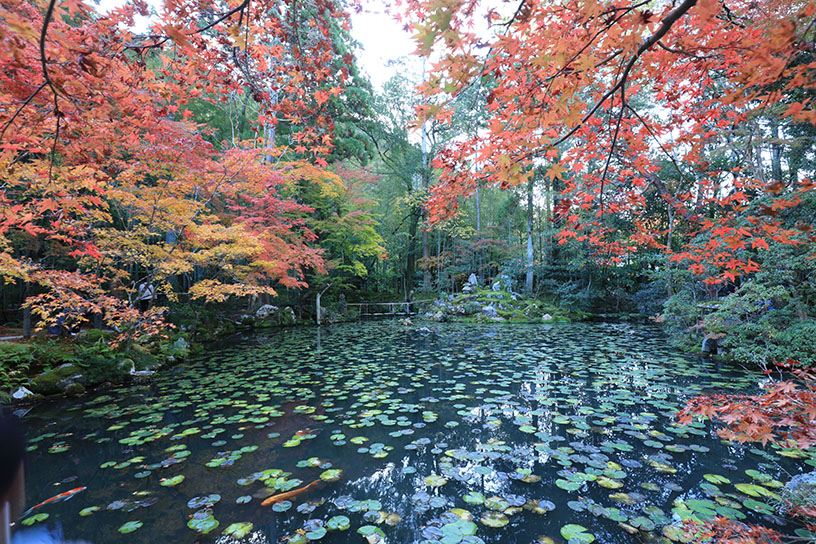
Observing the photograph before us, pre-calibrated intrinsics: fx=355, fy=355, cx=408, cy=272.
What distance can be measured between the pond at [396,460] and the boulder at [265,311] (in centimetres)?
619

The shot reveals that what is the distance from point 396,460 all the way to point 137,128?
3.82 metres

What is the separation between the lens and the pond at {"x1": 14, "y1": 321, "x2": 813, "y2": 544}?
7.34 ft

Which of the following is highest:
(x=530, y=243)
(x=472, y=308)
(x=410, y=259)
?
(x=530, y=243)

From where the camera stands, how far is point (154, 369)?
5.92 meters

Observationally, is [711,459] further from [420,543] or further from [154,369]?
[154,369]

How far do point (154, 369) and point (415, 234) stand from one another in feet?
49.2

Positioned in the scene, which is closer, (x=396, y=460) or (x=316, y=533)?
(x=316, y=533)

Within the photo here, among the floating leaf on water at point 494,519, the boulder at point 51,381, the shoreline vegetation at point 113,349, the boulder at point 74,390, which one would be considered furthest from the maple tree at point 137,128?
the floating leaf on water at point 494,519

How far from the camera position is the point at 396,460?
3.00 metres

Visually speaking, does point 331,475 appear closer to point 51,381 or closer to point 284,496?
point 284,496

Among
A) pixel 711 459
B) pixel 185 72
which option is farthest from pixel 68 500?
pixel 711 459

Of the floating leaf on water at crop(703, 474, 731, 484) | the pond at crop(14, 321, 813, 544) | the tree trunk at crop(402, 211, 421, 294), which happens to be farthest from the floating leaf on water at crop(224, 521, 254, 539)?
the tree trunk at crop(402, 211, 421, 294)

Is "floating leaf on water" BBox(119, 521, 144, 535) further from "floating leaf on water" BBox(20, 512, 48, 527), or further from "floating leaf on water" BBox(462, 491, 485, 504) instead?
"floating leaf on water" BBox(462, 491, 485, 504)

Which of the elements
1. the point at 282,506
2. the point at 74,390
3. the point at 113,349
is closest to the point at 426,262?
the point at 113,349
